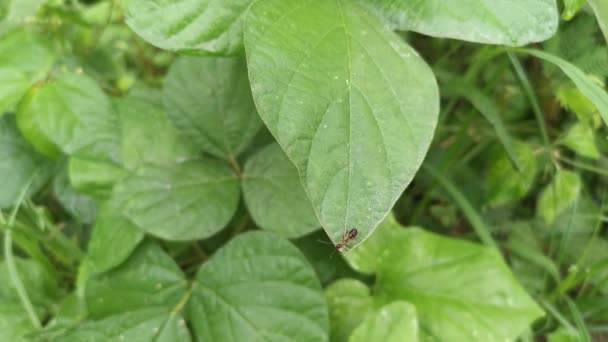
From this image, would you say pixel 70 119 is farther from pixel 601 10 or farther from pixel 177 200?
pixel 601 10

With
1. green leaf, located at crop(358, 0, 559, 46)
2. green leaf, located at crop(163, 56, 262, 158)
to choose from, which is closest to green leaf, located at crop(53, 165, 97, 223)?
green leaf, located at crop(163, 56, 262, 158)

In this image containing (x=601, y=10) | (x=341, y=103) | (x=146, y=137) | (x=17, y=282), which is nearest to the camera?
(x=341, y=103)

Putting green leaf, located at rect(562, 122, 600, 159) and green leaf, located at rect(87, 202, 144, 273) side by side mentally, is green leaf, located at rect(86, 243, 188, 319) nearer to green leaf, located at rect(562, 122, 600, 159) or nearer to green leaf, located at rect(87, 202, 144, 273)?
green leaf, located at rect(87, 202, 144, 273)

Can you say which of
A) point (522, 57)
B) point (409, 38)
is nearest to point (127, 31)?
point (409, 38)

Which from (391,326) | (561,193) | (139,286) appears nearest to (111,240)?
(139,286)

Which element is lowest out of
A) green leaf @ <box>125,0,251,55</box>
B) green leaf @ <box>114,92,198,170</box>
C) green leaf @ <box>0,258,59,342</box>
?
green leaf @ <box>0,258,59,342</box>

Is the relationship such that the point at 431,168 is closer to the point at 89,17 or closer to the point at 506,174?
the point at 506,174

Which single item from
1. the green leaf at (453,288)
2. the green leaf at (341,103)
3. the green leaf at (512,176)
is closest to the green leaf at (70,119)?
the green leaf at (341,103)
